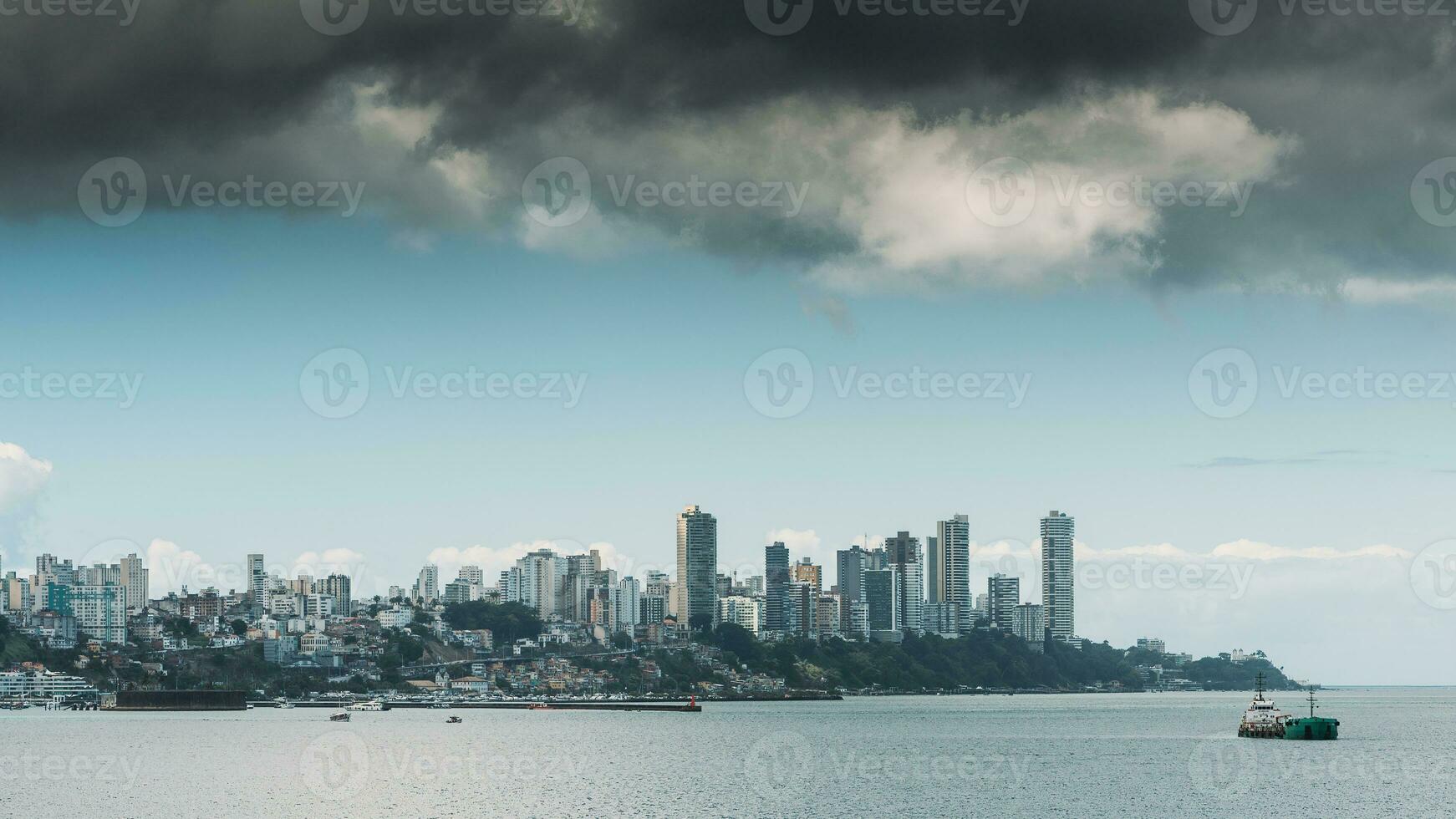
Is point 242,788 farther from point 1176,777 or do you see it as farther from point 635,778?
point 1176,777

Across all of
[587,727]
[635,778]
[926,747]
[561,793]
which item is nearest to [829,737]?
[926,747]

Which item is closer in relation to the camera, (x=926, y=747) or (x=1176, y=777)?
(x=1176, y=777)

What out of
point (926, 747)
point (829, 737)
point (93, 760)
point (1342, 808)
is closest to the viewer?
point (1342, 808)
